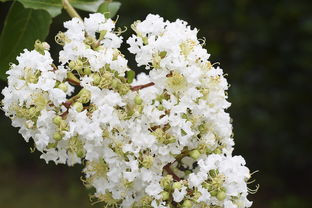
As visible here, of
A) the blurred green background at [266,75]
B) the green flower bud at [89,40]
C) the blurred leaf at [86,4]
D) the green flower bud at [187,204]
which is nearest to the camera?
the green flower bud at [187,204]

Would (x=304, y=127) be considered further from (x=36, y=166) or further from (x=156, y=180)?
(x=36, y=166)

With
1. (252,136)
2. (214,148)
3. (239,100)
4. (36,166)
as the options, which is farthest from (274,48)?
(36,166)

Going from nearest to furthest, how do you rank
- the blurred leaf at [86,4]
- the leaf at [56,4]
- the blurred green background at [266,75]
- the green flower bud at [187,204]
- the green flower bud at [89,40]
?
the green flower bud at [187,204] → the green flower bud at [89,40] → the leaf at [56,4] → the blurred leaf at [86,4] → the blurred green background at [266,75]

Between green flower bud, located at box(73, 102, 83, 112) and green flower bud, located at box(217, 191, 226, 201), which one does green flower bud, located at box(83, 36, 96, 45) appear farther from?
green flower bud, located at box(217, 191, 226, 201)

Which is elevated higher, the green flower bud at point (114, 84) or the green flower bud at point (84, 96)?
the green flower bud at point (114, 84)

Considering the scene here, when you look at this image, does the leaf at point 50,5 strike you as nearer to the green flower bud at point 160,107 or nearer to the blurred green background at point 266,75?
the green flower bud at point 160,107

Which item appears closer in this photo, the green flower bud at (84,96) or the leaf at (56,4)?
the green flower bud at (84,96)

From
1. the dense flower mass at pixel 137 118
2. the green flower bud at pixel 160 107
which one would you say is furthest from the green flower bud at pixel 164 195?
the green flower bud at pixel 160 107
